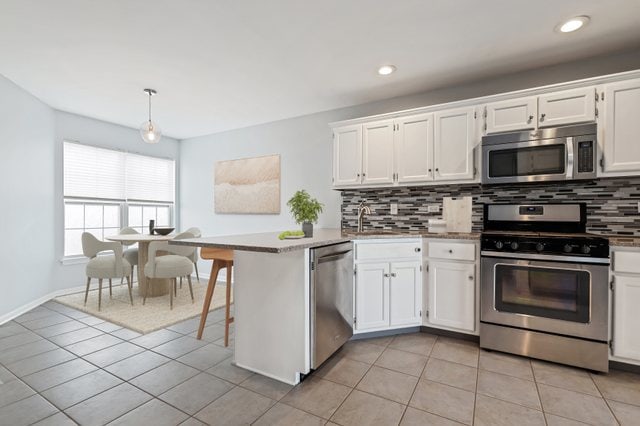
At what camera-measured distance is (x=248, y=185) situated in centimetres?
470

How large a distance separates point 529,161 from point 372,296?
1.79m

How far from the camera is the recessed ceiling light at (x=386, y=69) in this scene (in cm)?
278

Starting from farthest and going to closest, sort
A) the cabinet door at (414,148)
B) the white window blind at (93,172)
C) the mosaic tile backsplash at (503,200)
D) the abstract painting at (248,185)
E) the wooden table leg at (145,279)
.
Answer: the abstract painting at (248,185), the white window blind at (93,172), the wooden table leg at (145,279), the cabinet door at (414,148), the mosaic tile backsplash at (503,200)

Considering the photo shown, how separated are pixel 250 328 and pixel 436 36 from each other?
260 centimetres

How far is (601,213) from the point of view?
258 cm

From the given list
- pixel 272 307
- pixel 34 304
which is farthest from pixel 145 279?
pixel 272 307

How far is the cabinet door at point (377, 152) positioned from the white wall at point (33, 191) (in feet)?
12.5

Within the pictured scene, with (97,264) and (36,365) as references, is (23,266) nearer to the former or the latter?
(97,264)

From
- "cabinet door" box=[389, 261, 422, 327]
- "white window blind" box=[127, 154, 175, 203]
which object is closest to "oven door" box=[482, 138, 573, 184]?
"cabinet door" box=[389, 261, 422, 327]

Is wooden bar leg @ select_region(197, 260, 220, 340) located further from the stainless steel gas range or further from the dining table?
the stainless steel gas range

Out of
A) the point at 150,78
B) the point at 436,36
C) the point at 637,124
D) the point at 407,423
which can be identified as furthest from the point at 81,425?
the point at 637,124

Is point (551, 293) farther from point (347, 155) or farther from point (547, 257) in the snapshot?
point (347, 155)

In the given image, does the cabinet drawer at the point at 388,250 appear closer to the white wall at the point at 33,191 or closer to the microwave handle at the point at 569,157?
the microwave handle at the point at 569,157

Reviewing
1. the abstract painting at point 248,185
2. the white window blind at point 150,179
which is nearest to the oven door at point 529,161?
the abstract painting at point 248,185
